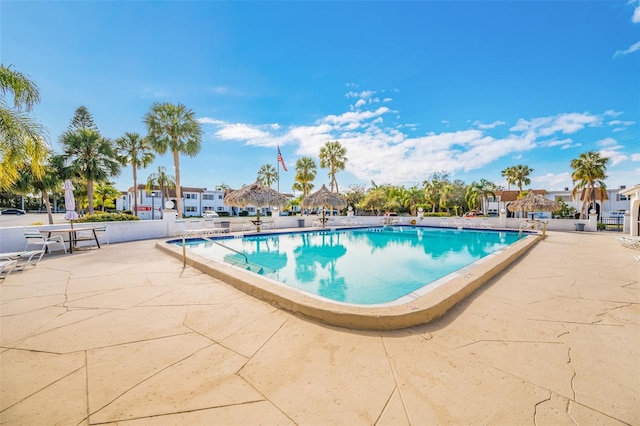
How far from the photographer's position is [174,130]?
59.2ft

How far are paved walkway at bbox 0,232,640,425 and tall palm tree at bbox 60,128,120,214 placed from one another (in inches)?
770

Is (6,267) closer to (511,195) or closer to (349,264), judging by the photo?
(349,264)

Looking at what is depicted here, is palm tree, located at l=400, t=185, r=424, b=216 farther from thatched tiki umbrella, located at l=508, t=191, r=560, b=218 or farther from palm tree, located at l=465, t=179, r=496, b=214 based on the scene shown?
thatched tiki umbrella, located at l=508, t=191, r=560, b=218

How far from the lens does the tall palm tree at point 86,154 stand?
60.0 ft

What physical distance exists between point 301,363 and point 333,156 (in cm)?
2886

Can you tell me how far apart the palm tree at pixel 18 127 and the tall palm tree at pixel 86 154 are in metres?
14.7

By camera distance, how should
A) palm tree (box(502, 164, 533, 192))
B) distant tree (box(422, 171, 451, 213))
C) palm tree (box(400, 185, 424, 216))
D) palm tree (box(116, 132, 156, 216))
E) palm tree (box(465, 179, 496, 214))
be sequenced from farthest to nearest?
distant tree (box(422, 171, 451, 213)), palm tree (box(400, 185, 424, 216)), palm tree (box(465, 179, 496, 214)), palm tree (box(502, 164, 533, 192)), palm tree (box(116, 132, 156, 216))

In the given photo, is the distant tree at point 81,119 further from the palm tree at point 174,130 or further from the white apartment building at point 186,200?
the white apartment building at point 186,200

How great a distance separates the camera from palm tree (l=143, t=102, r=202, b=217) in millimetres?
17844

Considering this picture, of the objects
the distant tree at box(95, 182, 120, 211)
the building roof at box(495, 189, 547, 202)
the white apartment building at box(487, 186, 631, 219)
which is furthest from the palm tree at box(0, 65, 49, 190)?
the building roof at box(495, 189, 547, 202)

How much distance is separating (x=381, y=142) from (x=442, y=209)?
2841cm

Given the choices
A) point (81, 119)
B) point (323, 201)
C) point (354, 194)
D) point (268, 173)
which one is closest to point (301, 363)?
point (323, 201)

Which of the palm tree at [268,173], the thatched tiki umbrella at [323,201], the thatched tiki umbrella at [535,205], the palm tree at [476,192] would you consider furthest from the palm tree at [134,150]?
the palm tree at [476,192]

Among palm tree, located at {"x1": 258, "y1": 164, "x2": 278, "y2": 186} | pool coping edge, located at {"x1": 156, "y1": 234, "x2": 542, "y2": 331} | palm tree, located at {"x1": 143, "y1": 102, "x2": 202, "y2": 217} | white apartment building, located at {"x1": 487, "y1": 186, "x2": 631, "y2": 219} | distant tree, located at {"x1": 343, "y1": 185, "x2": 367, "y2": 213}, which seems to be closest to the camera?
pool coping edge, located at {"x1": 156, "y1": 234, "x2": 542, "y2": 331}
